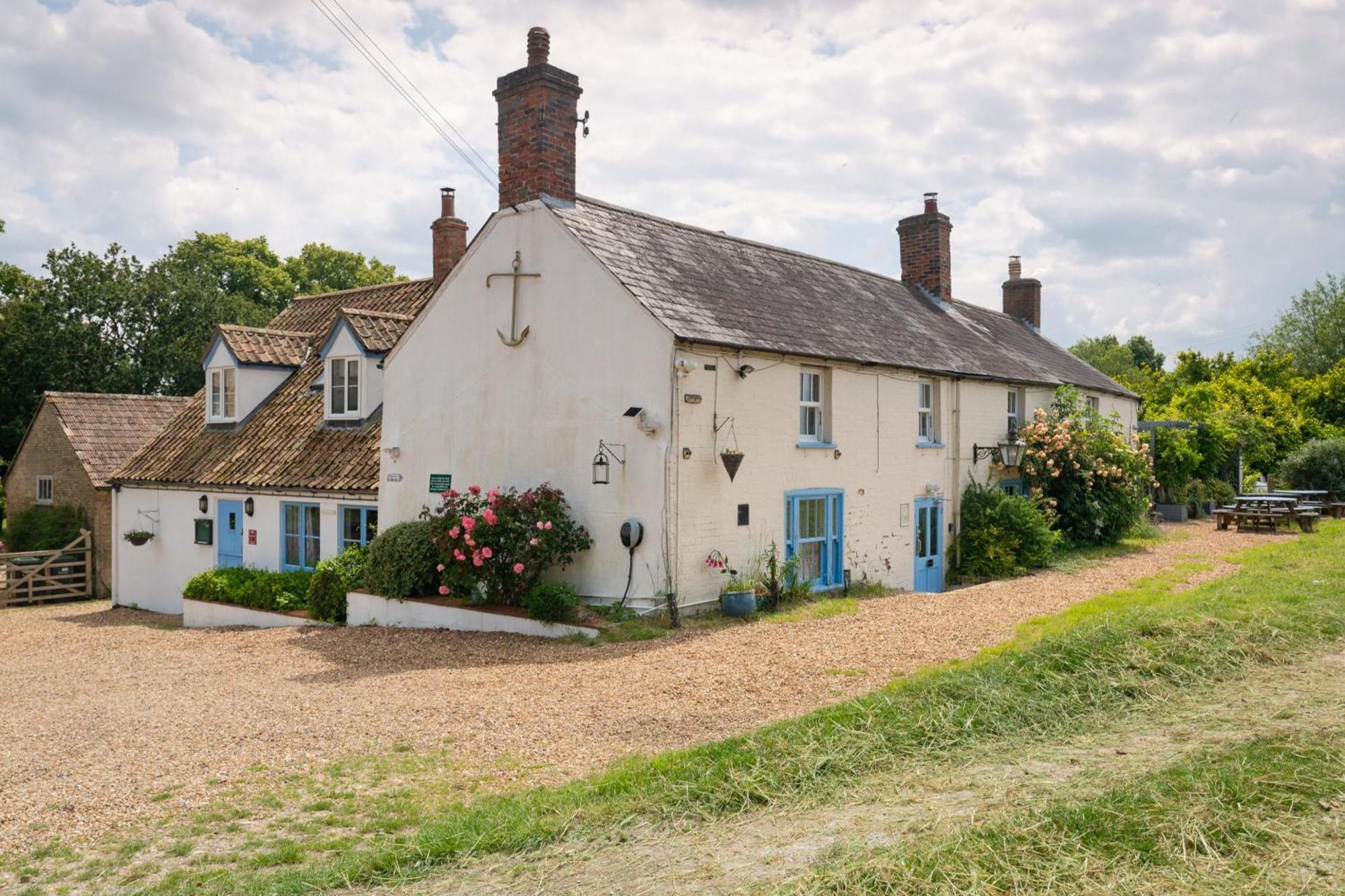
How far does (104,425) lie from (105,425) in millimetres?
18

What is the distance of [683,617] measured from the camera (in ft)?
48.1

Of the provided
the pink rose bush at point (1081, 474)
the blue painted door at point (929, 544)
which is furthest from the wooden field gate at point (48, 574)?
the pink rose bush at point (1081, 474)

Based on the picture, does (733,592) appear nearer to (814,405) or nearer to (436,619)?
(814,405)

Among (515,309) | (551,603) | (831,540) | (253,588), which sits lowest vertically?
(253,588)

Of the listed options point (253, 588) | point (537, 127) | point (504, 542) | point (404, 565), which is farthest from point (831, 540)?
point (253, 588)

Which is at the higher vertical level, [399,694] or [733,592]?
[733,592]

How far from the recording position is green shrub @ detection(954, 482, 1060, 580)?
66.3 ft

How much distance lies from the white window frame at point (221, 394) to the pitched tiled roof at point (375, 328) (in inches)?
185

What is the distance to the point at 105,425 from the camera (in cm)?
2738

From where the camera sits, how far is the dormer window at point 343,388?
69.1 feet

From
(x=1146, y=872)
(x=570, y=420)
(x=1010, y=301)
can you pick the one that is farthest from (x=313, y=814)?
(x=1010, y=301)

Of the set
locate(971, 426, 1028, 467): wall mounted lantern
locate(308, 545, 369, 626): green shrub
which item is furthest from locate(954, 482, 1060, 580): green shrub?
locate(308, 545, 369, 626): green shrub

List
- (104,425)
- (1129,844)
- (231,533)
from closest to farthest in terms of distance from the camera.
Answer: (1129,844) → (231,533) → (104,425)

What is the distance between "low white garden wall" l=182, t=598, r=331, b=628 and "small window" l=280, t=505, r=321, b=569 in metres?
1.53
